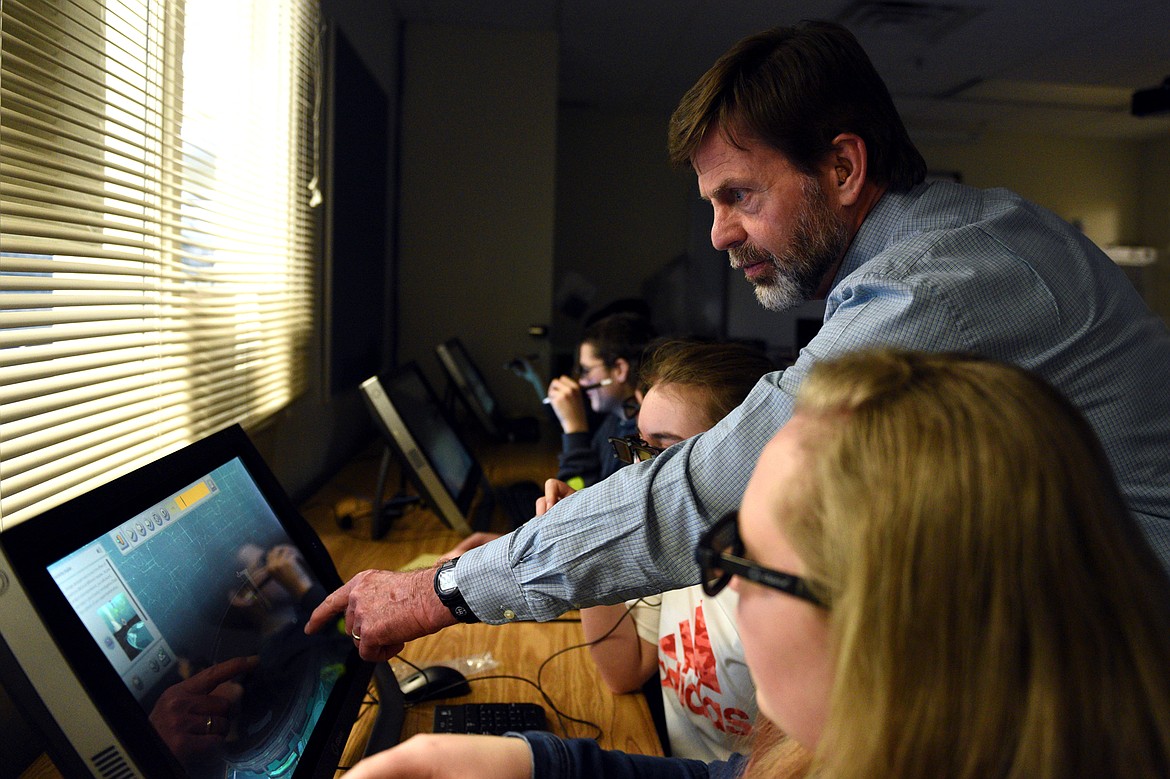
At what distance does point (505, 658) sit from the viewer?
1.40 m

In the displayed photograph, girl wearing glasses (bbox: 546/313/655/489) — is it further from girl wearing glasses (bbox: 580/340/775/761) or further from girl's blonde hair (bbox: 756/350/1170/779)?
girl's blonde hair (bbox: 756/350/1170/779)

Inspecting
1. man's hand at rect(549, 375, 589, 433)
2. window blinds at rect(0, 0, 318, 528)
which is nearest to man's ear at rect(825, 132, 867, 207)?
window blinds at rect(0, 0, 318, 528)

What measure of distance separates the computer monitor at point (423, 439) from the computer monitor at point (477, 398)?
72 centimetres

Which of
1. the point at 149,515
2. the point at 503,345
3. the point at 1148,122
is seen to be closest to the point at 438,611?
the point at 149,515

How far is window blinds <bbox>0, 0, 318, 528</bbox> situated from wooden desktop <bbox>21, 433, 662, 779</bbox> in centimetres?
38

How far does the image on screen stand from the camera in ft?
2.03

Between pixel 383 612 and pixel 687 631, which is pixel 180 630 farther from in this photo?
pixel 687 631

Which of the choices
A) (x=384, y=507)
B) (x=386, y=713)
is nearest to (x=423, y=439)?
(x=384, y=507)

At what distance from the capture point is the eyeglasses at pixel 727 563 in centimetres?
53

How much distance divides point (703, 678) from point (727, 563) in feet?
2.41

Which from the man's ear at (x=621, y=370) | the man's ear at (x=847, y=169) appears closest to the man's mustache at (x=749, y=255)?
the man's ear at (x=847, y=169)

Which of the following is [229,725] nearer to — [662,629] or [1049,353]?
[662,629]

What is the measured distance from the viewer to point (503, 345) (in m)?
4.52

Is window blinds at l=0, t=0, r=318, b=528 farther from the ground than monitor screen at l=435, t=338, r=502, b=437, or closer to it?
farther from the ground
